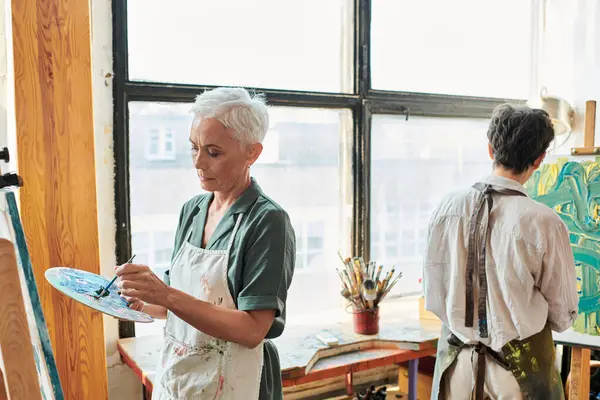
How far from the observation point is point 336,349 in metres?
2.24

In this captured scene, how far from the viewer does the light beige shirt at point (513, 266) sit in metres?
1.66

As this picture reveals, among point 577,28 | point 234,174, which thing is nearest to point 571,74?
point 577,28

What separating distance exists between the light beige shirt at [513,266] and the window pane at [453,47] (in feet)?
4.47

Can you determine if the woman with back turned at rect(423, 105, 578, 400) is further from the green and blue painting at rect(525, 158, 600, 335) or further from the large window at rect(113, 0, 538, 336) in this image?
the large window at rect(113, 0, 538, 336)

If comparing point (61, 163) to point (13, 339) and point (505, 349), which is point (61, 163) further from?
point (505, 349)

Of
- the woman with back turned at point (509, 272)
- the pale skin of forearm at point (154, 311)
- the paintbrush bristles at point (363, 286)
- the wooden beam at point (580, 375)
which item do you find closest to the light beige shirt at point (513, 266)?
the woman with back turned at point (509, 272)

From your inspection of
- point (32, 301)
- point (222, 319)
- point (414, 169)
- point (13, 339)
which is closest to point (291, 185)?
point (414, 169)

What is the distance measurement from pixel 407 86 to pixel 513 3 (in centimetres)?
107

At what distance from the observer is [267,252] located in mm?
1320

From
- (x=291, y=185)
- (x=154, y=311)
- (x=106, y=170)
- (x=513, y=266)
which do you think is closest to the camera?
(x=154, y=311)

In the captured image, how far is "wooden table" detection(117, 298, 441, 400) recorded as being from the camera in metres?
2.04

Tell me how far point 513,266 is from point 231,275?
0.89m

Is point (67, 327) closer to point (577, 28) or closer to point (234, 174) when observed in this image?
point (234, 174)

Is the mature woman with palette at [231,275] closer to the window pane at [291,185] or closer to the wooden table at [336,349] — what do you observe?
the wooden table at [336,349]
